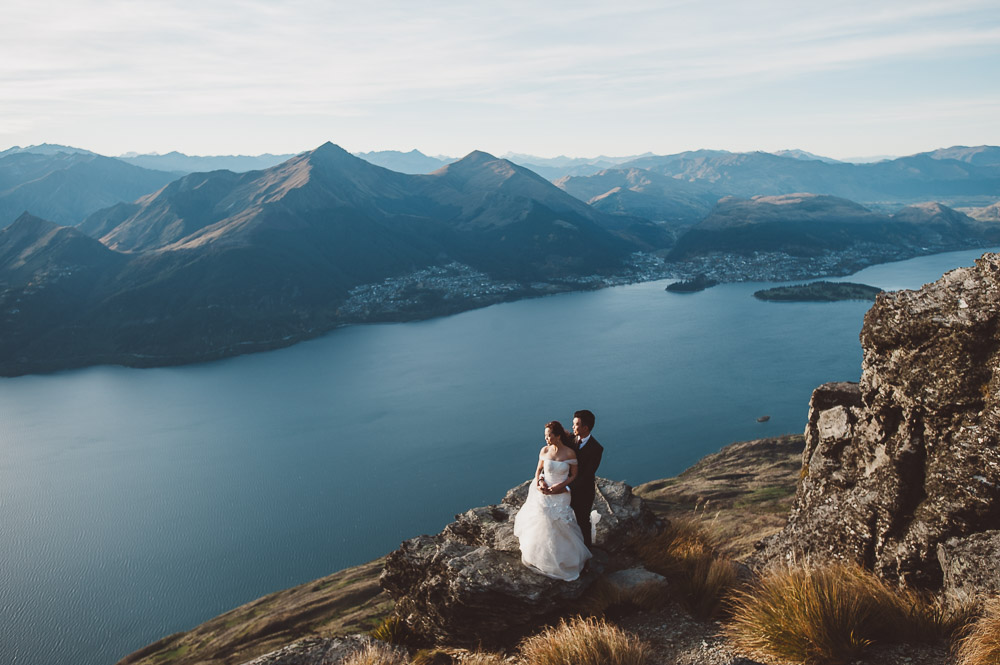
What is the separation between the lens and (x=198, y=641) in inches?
2042

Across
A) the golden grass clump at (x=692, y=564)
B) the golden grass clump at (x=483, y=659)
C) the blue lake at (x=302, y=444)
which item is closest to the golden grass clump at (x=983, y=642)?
the golden grass clump at (x=692, y=564)

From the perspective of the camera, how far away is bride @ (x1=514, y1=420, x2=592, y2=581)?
11.2 m

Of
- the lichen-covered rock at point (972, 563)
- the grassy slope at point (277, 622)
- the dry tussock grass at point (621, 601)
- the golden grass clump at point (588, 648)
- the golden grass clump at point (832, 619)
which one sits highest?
the lichen-covered rock at point (972, 563)

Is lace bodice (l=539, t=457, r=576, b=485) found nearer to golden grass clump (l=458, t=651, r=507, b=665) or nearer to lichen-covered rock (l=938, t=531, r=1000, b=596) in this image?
golden grass clump (l=458, t=651, r=507, b=665)

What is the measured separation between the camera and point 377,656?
11469 mm

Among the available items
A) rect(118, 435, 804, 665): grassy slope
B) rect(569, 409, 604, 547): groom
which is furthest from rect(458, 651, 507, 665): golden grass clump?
rect(118, 435, 804, 665): grassy slope

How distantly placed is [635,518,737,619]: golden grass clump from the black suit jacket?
2.11 meters

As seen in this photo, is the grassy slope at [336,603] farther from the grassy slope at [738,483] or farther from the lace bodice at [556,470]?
the lace bodice at [556,470]

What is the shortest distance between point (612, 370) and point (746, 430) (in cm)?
4028

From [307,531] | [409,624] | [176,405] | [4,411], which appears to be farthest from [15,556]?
[409,624]

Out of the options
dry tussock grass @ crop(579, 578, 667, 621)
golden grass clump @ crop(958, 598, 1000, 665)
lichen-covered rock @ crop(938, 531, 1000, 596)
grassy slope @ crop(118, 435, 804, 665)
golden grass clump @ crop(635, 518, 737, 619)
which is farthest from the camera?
grassy slope @ crop(118, 435, 804, 665)

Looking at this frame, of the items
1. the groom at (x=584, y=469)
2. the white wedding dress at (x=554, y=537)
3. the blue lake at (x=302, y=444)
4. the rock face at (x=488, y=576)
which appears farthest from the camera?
the blue lake at (x=302, y=444)

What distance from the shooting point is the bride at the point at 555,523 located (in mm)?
11234

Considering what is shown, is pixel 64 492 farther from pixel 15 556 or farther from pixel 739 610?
pixel 739 610
